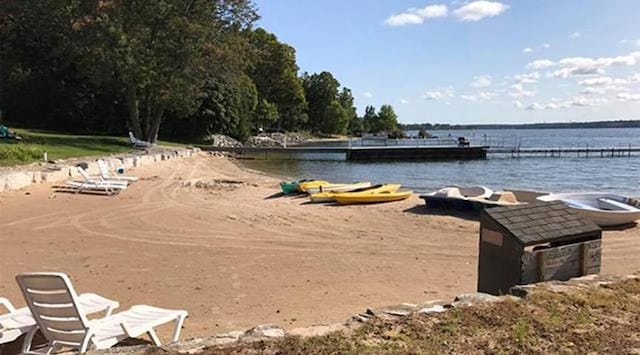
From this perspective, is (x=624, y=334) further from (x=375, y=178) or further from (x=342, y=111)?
(x=342, y=111)

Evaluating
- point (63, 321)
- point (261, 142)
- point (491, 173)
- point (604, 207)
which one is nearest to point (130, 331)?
point (63, 321)

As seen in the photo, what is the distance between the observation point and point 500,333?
4.28 meters

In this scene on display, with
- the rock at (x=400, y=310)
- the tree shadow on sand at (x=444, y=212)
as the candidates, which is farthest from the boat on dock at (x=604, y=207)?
the rock at (x=400, y=310)

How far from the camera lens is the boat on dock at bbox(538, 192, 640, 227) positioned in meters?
13.3

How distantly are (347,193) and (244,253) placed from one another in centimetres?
788

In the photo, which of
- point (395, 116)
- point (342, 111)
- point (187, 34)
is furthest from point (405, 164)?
point (395, 116)

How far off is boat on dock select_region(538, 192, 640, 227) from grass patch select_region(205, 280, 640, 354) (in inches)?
280

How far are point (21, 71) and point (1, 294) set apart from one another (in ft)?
166

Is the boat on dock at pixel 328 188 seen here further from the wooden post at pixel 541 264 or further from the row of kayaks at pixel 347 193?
the wooden post at pixel 541 264

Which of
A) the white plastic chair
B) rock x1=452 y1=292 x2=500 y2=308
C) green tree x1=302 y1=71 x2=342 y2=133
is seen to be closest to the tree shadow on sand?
the white plastic chair

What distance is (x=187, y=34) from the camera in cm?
3744

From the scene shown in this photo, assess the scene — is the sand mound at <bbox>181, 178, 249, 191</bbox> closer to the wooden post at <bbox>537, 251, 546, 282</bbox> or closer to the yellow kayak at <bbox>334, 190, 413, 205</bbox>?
the yellow kayak at <bbox>334, 190, 413, 205</bbox>

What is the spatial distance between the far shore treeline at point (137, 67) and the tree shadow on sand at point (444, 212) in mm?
24950

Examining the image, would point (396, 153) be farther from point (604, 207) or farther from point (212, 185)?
point (604, 207)
